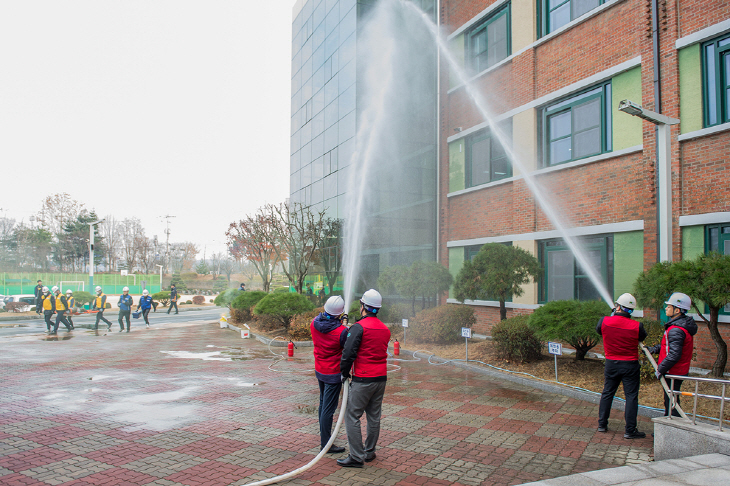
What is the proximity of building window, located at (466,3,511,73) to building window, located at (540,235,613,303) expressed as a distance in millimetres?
6800

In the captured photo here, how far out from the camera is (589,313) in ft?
29.6

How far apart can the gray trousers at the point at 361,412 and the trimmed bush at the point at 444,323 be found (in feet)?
26.0

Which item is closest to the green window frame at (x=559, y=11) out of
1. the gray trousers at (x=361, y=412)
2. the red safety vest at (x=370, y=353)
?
the red safety vest at (x=370, y=353)

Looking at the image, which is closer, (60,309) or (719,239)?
(719,239)

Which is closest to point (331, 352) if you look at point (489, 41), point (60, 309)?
point (489, 41)

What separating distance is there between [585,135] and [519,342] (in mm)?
6327

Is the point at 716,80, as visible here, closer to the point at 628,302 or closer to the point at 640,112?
the point at 640,112

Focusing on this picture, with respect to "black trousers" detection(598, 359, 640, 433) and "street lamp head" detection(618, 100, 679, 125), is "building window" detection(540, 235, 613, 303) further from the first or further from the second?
"black trousers" detection(598, 359, 640, 433)

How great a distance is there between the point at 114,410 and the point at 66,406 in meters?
0.90

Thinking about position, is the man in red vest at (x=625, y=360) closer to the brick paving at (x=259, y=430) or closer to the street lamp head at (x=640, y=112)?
the brick paving at (x=259, y=430)

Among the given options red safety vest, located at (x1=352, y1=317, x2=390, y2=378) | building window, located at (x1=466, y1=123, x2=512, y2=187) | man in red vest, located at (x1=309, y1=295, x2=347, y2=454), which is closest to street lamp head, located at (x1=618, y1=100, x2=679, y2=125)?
red safety vest, located at (x1=352, y1=317, x2=390, y2=378)

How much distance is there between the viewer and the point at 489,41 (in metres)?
16.6

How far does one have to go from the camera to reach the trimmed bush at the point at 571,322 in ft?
29.0

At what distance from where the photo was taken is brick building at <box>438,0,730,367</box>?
995 cm
